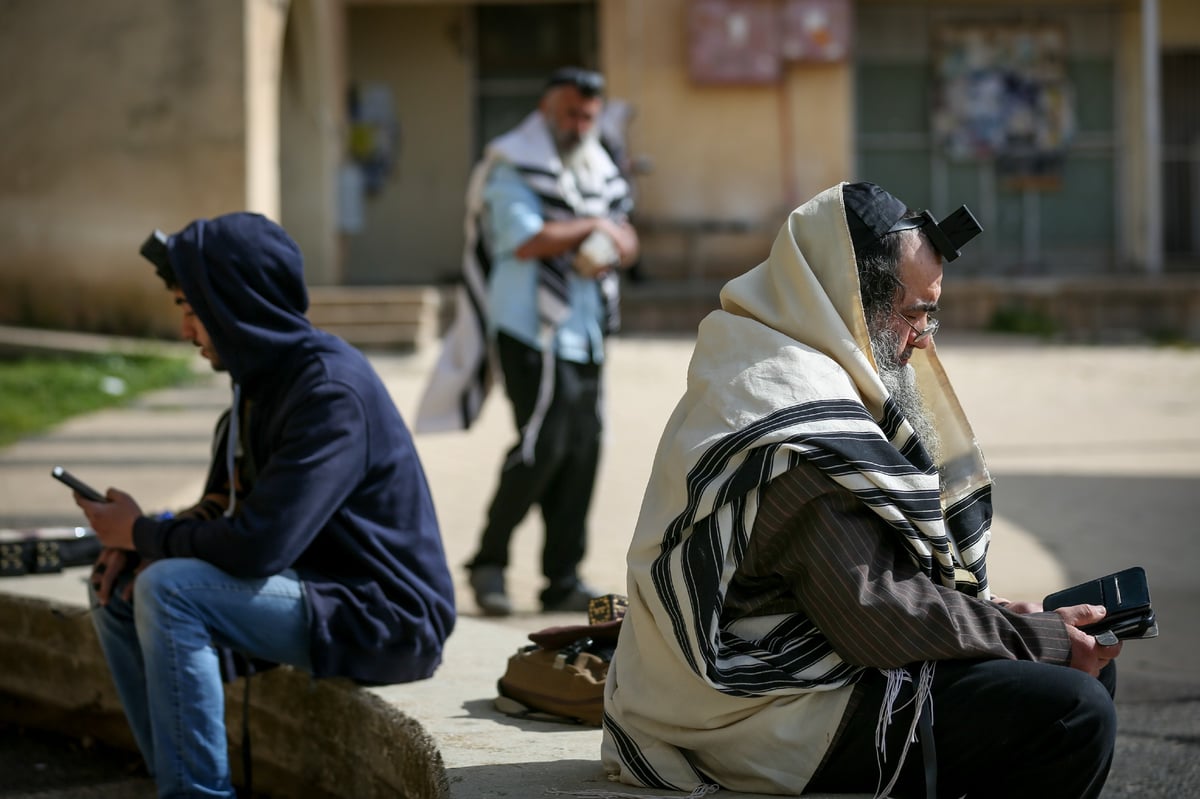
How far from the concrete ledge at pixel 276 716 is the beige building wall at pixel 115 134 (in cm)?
868

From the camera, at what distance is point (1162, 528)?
693cm

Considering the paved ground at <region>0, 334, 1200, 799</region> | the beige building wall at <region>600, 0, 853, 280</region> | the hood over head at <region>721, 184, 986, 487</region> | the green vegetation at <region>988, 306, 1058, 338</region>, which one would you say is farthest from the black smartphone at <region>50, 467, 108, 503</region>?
the beige building wall at <region>600, 0, 853, 280</region>

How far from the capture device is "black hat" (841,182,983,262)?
8.25 feet

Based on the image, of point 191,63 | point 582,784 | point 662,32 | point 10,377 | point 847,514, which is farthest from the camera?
point 662,32

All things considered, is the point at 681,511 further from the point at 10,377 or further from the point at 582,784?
the point at 10,377

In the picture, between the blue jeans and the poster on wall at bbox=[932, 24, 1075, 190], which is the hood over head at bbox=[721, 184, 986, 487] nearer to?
the blue jeans

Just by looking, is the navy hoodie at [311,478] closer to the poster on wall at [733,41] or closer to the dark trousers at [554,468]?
the dark trousers at [554,468]

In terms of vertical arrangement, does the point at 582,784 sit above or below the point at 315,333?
below

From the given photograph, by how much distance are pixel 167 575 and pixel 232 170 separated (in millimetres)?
10204

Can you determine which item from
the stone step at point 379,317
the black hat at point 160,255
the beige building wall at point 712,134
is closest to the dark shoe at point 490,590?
the black hat at point 160,255

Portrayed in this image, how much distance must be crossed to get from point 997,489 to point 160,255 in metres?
5.44

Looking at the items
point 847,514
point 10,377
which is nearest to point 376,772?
point 847,514

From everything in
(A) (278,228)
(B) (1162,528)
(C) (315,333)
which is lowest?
(B) (1162,528)

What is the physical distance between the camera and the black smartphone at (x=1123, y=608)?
252 centimetres
